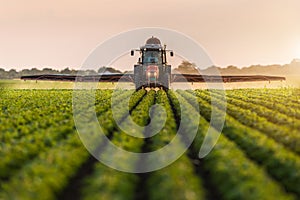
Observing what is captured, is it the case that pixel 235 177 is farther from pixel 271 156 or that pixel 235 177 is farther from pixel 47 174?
pixel 47 174

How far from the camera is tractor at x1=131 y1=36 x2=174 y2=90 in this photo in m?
34.5

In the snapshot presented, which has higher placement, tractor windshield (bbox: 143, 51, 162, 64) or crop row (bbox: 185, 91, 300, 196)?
tractor windshield (bbox: 143, 51, 162, 64)

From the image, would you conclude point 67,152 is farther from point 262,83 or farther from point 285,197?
point 262,83

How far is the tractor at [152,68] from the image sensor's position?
34.5 m

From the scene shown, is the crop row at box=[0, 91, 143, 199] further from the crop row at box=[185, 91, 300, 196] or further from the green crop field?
the crop row at box=[185, 91, 300, 196]

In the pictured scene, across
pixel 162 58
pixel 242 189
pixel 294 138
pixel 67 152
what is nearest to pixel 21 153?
pixel 67 152

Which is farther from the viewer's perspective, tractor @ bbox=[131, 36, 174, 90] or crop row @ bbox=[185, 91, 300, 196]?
tractor @ bbox=[131, 36, 174, 90]

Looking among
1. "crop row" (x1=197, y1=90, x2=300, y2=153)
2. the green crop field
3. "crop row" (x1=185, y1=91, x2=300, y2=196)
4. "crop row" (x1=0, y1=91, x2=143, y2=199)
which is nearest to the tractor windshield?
"crop row" (x1=197, y1=90, x2=300, y2=153)

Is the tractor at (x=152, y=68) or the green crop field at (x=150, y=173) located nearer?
the green crop field at (x=150, y=173)

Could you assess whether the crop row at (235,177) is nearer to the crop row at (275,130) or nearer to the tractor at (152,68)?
the crop row at (275,130)

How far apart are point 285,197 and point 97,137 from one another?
19.2 feet

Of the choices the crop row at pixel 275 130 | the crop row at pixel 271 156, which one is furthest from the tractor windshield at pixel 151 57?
the crop row at pixel 271 156

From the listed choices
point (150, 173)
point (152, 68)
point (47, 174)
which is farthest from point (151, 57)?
point (47, 174)

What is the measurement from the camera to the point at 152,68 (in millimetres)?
34219
